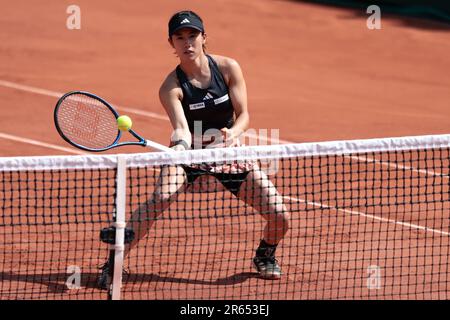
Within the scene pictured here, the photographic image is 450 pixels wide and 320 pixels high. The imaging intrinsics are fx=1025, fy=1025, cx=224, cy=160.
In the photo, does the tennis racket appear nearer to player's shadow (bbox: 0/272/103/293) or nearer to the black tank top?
the black tank top

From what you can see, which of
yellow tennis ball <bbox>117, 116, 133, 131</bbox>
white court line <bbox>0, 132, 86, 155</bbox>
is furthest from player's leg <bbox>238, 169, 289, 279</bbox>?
white court line <bbox>0, 132, 86, 155</bbox>

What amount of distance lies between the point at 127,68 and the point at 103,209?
252 inches

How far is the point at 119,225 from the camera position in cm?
746

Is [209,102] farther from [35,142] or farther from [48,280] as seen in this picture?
[35,142]

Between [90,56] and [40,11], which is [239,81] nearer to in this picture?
[90,56]

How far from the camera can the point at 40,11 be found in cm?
1919

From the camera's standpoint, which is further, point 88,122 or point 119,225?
point 88,122

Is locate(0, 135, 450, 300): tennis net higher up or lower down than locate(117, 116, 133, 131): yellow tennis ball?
lower down

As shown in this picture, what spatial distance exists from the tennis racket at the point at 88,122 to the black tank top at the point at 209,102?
0.51m

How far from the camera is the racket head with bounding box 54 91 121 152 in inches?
317

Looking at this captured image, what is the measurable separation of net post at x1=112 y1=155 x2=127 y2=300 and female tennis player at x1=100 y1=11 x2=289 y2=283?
16.6 inches

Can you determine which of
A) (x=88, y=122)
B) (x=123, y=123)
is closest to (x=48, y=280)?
(x=88, y=122)

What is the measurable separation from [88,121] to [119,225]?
42.6 inches
